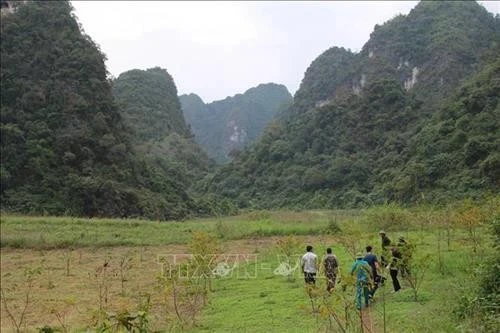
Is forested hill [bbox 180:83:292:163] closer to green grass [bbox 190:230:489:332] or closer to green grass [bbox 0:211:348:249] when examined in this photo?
green grass [bbox 0:211:348:249]

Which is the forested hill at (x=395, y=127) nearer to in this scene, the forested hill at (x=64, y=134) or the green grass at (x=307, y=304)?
the forested hill at (x=64, y=134)

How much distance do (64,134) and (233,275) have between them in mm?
30952

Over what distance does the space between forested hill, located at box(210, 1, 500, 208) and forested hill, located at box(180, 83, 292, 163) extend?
5181 centimetres

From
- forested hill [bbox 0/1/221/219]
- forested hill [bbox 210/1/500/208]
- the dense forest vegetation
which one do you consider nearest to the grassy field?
forested hill [bbox 0/1/221/219]

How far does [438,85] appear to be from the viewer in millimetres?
76062

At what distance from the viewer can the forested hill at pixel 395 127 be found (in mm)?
41469

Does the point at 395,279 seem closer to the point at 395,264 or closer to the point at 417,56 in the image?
the point at 395,264

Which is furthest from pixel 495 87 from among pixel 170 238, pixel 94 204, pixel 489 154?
pixel 94 204

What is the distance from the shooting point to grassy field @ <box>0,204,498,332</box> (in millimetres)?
10797

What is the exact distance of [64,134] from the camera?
4578cm

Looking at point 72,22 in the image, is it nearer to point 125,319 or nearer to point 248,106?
point 125,319

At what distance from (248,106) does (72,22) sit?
113 meters

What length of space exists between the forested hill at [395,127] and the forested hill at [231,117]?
51.8 meters

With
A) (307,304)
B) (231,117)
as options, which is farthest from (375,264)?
(231,117)
